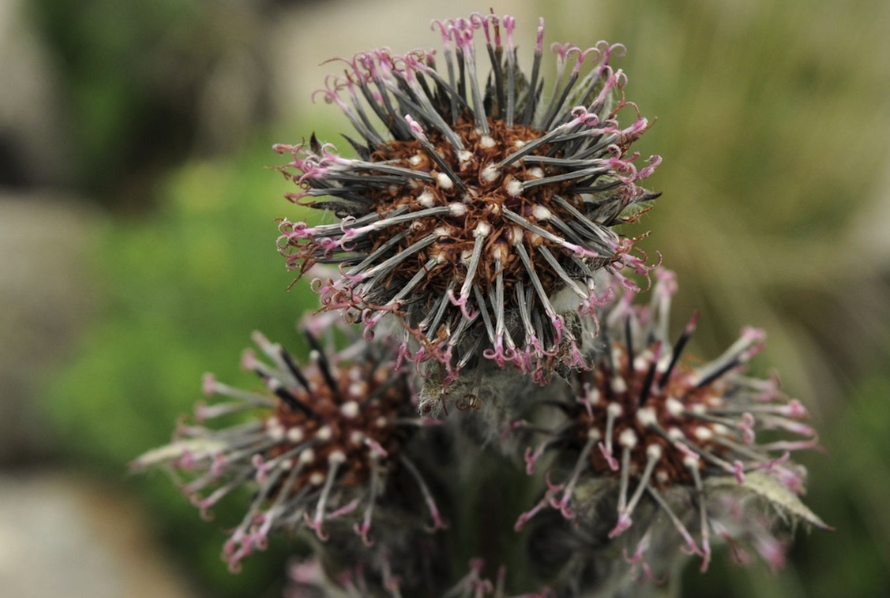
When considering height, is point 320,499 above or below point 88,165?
above

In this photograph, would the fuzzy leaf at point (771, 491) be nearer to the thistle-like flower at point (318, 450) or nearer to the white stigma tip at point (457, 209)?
the thistle-like flower at point (318, 450)

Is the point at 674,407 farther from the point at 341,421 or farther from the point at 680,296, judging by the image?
the point at 680,296

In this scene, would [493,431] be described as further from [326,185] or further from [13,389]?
[13,389]

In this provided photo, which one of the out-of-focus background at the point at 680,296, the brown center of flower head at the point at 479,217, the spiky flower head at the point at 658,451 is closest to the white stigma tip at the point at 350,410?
the spiky flower head at the point at 658,451

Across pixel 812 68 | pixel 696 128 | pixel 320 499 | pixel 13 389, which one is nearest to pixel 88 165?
pixel 13 389

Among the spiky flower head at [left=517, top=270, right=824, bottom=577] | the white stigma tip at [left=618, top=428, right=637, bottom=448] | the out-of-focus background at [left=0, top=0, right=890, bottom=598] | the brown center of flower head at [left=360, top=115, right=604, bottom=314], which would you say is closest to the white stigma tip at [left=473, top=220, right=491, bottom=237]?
the brown center of flower head at [left=360, top=115, right=604, bottom=314]
